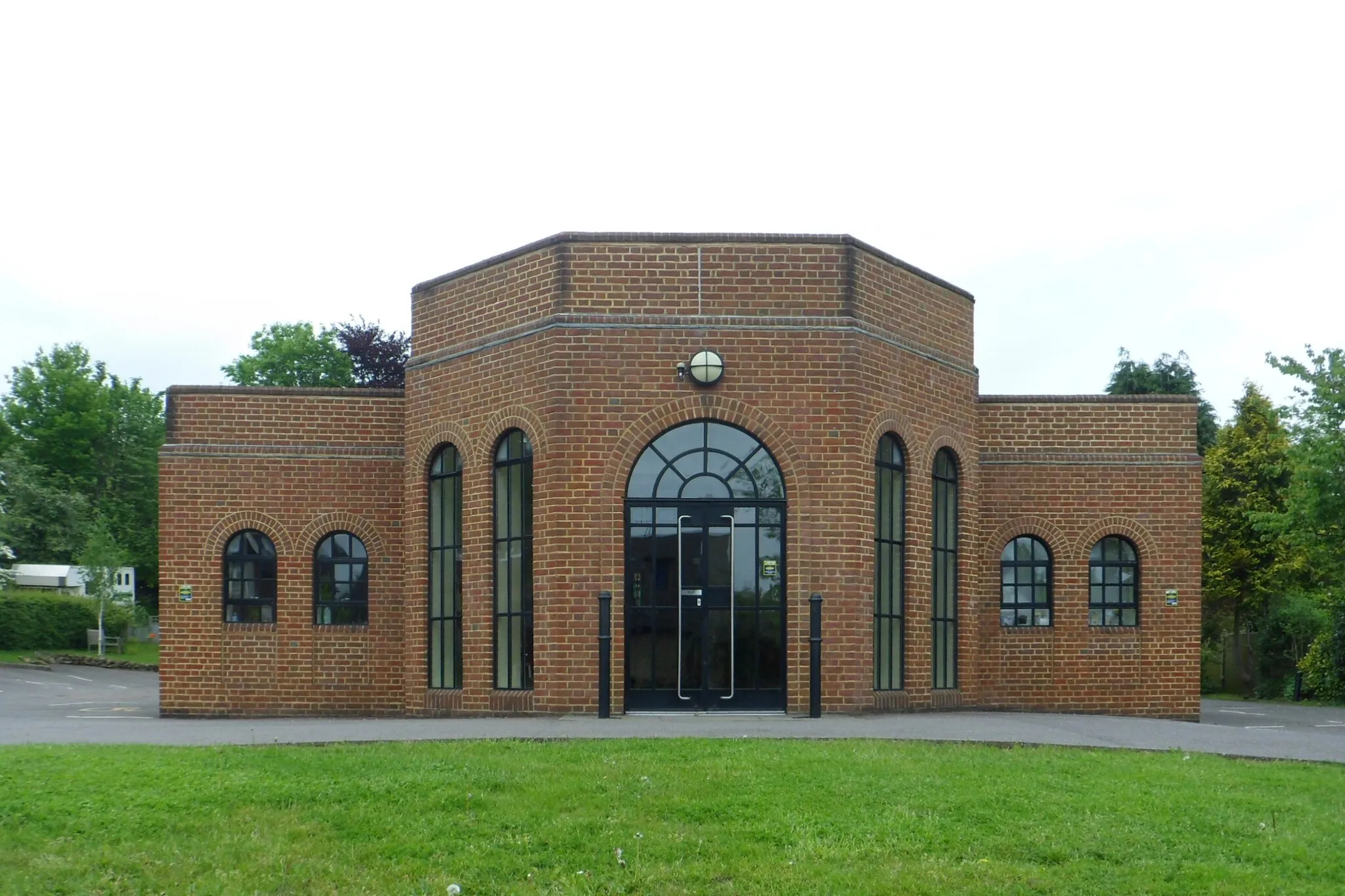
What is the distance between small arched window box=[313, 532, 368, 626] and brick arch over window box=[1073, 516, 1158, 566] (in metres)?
9.74

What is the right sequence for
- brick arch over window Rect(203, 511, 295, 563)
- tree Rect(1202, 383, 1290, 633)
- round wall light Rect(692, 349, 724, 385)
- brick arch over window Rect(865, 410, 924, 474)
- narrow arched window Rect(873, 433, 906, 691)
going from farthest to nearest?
tree Rect(1202, 383, 1290, 633) < brick arch over window Rect(203, 511, 295, 563) < narrow arched window Rect(873, 433, 906, 691) < brick arch over window Rect(865, 410, 924, 474) < round wall light Rect(692, 349, 724, 385)

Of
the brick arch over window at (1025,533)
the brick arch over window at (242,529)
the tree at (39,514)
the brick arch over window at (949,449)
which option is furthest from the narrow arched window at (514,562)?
the tree at (39,514)

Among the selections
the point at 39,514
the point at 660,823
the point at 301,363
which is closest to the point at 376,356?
the point at 301,363

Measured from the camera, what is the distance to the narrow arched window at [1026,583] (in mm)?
21234

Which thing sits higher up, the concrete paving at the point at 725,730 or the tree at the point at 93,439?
the tree at the point at 93,439

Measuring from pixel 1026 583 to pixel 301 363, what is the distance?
3594cm

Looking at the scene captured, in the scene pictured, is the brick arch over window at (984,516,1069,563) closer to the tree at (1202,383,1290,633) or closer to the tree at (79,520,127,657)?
the tree at (1202,383,1290,633)

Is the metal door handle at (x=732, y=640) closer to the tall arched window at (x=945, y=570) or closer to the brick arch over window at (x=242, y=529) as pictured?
the tall arched window at (x=945, y=570)

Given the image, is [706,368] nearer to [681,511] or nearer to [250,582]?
[681,511]

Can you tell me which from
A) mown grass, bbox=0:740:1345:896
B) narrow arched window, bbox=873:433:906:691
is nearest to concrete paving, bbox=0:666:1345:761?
narrow arched window, bbox=873:433:906:691

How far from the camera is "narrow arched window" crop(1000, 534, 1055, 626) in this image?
69.7 feet

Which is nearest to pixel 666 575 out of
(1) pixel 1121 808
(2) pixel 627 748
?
(2) pixel 627 748

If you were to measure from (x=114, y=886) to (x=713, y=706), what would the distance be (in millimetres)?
8912

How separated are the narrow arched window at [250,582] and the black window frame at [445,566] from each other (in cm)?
244
